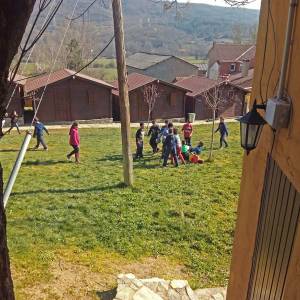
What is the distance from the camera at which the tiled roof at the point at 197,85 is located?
30953 mm

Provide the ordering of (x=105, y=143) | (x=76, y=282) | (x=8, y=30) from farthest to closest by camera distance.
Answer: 1. (x=105, y=143)
2. (x=76, y=282)
3. (x=8, y=30)

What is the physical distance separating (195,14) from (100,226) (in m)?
167

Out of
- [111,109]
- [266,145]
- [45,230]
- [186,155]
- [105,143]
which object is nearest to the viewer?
[266,145]

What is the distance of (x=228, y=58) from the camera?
4975 centimetres

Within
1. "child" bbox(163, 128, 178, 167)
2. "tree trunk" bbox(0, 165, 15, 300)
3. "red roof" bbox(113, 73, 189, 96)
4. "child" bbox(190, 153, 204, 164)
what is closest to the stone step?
"tree trunk" bbox(0, 165, 15, 300)

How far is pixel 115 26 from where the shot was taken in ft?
33.7

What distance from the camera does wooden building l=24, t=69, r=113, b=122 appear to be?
27.4m

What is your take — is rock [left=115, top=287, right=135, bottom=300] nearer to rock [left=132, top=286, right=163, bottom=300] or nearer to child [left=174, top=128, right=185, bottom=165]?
rock [left=132, top=286, right=163, bottom=300]

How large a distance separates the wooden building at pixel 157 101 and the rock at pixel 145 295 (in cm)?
2329

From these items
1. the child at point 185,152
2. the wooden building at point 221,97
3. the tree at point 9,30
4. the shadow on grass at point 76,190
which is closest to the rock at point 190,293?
the tree at point 9,30

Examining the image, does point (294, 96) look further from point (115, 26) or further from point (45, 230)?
point (115, 26)

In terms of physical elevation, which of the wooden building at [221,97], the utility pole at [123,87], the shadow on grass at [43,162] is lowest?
the wooden building at [221,97]

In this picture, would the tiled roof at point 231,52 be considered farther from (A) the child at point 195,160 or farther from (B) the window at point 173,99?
(A) the child at point 195,160

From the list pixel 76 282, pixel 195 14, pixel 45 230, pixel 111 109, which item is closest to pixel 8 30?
pixel 76 282
